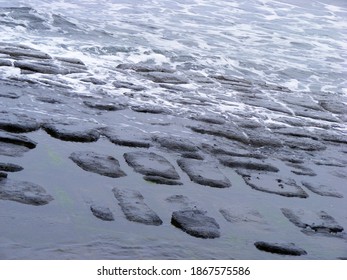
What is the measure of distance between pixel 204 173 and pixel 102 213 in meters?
1.39

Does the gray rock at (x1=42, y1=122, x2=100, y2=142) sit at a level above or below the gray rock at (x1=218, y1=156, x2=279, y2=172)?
above

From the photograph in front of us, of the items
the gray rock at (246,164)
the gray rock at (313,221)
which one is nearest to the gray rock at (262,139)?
the gray rock at (246,164)

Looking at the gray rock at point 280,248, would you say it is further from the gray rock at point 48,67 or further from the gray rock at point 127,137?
the gray rock at point 48,67

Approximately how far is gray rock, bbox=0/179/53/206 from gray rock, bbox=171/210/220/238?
917 mm

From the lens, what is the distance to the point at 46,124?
6.75m

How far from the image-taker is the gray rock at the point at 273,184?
596 centimetres

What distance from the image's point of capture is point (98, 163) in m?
5.93

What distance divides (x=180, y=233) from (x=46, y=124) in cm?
241

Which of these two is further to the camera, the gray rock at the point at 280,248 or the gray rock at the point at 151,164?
the gray rock at the point at 151,164

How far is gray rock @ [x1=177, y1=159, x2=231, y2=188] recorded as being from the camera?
5.91 metres

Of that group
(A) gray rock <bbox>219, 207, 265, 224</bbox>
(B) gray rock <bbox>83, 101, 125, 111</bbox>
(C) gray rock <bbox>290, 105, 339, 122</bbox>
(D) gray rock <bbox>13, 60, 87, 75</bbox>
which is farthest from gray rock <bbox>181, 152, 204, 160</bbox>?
(D) gray rock <bbox>13, 60, 87, 75</bbox>

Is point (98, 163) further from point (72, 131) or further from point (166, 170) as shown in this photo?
point (72, 131)

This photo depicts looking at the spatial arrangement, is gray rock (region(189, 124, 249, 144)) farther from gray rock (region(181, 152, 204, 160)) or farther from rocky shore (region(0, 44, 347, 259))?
gray rock (region(181, 152, 204, 160))

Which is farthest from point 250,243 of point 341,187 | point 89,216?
point 341,187
